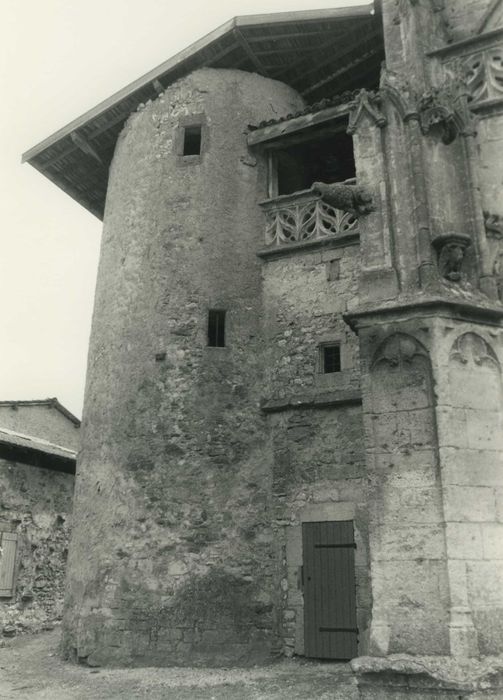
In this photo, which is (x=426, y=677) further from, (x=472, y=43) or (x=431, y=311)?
(x=472, y=43)

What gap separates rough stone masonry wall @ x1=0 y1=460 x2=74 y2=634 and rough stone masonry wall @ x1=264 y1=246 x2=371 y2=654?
5928 mm

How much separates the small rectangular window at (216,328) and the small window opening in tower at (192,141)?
10.2 ft

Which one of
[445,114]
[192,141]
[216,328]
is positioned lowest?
[445,114]

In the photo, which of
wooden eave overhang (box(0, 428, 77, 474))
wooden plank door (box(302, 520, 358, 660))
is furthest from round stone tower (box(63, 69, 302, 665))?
wooden eave overhang (box(0, 428, 77, 474))

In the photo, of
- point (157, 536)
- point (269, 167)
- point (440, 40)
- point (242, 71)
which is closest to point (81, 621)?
point (157, 536)

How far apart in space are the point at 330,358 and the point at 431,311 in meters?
5.19

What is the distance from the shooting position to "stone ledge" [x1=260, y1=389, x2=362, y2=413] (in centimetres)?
962

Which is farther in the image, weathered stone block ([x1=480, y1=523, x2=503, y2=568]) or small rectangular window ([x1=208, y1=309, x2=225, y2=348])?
small rectangular window ([x1=208, y1=309, x2=225, y2=348])

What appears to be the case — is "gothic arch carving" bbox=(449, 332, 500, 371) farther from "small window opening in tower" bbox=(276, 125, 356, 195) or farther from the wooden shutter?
the wooden shutter

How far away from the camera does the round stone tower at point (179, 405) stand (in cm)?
941

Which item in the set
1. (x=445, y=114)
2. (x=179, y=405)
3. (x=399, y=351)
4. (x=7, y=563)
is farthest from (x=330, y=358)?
(x=7, y=563)

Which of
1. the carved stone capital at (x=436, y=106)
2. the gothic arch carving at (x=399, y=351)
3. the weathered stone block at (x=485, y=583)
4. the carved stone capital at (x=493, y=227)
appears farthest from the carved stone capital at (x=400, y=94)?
the weathered stone block at (x=485, y=583)

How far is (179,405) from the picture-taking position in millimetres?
10281

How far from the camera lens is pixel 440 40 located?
275 inches
